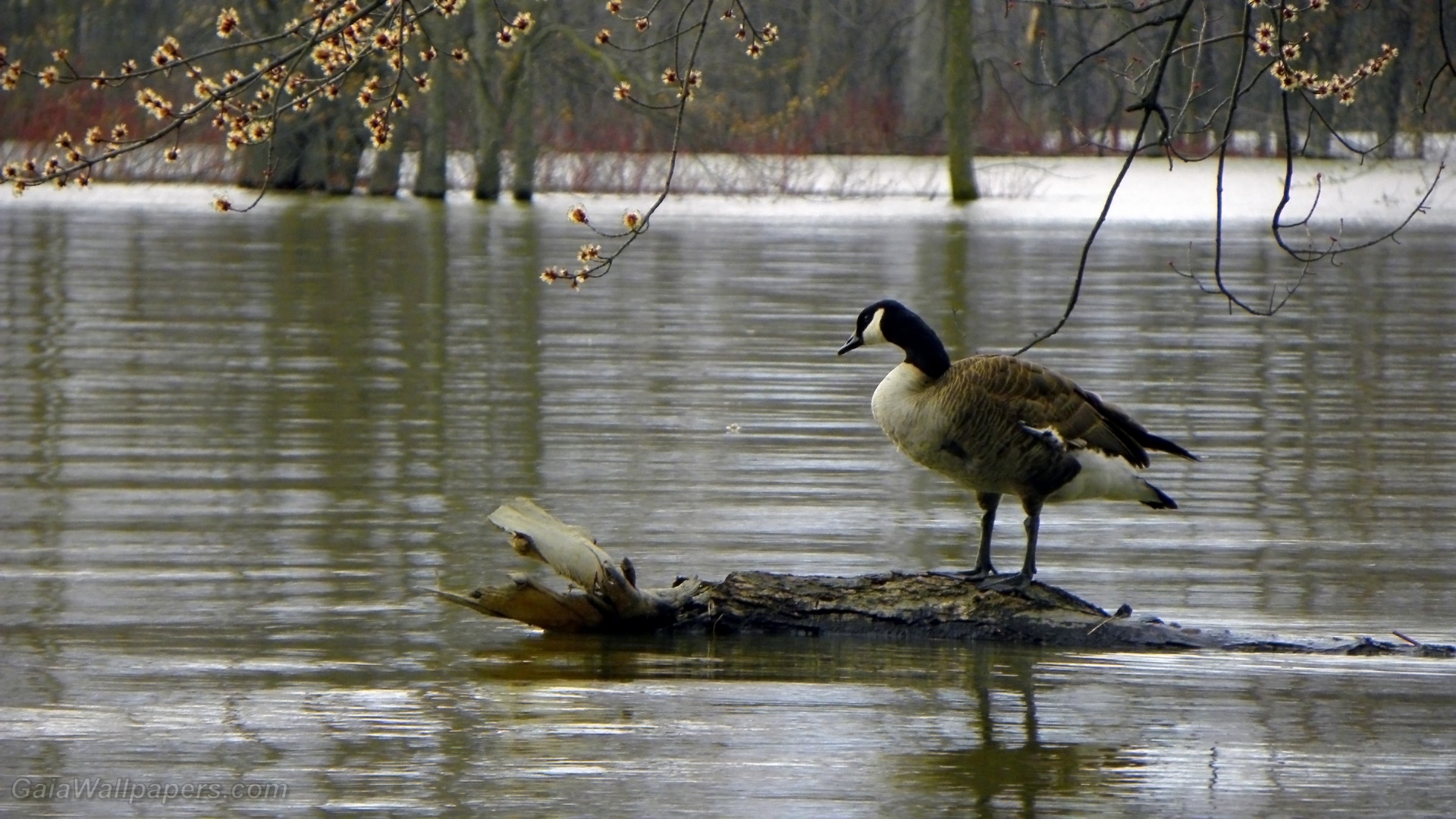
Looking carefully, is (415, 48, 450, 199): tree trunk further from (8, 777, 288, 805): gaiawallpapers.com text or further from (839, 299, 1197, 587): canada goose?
(8, 777, 288, 805): gaiawallpapers.com text

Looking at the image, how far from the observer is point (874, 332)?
694 centimetres

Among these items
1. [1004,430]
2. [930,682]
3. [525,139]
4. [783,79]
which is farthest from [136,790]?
[783,79]

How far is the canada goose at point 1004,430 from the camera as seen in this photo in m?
6.53

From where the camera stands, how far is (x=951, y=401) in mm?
6547

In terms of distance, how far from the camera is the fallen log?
642 centimetres

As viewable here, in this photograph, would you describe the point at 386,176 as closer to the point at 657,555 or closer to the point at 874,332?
the point at 657,555

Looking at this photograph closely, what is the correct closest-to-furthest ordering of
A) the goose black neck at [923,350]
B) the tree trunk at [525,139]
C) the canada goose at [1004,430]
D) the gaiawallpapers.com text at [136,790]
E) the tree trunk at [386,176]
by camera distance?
the gaiawallpapers.com text at [136,790], the canada goose at [1004,430], the goose black neck at [923,350], the tree trunk at [525,139], the tree trunk at [386,176]

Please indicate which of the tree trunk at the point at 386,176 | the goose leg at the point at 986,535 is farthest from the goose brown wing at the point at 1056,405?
the tree trunk at the point at 386,176

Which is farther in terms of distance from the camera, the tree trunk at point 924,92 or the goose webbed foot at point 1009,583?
the tree trunk at point 924,92

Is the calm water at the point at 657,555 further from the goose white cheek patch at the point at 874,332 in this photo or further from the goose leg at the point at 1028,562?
the goose white cheek patch at the point at 874,332

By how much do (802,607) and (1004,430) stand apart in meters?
0.83

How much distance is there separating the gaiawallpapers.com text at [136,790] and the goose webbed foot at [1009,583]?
2502 millimetres

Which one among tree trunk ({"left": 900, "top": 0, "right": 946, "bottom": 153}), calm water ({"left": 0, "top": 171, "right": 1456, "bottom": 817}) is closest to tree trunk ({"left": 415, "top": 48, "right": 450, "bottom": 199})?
tree trunk ({"left": 900, "top": 0, "right": 946, "bottom": 153})

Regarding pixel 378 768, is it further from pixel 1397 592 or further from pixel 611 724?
pixel 1397 592
